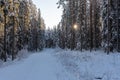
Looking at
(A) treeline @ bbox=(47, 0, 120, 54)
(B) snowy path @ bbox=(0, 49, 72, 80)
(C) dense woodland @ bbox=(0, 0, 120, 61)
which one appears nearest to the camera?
(B) snowy path @ bbox=(0, 49, 72, 80)

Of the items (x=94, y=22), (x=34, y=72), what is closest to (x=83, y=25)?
(x=94, y=22)

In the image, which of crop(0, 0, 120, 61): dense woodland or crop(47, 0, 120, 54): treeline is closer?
crop(0, 0, 120, 61): dense woodland

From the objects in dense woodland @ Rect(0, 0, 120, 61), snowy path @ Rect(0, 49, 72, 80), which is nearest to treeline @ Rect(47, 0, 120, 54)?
dense woodland @ Rect(0, 0, 120, 61)

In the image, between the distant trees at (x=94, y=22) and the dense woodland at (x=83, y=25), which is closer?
the dense woodland at (x=83, y=25)

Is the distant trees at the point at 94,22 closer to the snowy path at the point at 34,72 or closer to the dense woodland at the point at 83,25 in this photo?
the dense woodland at the point at 83,25

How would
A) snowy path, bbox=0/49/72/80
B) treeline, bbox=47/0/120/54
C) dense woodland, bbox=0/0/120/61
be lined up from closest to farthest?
snowy path, bbox=0/49/72/80
dense woodland, bbox=0/0/120/61
treeline, bbox=47/0/120/54

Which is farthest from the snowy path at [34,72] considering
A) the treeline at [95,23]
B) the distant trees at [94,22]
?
the distant trees at [94,22]

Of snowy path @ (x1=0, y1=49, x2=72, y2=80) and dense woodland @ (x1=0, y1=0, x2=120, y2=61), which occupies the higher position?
dense woodland @ (x1=0, y1=0, x2=120, y2=61)

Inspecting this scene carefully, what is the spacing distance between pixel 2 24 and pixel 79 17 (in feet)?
65.8

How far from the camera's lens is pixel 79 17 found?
2172 inches

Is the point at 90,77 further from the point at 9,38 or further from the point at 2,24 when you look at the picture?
the point at 9,38

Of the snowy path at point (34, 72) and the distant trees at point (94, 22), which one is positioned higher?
the distant trees at point (94, 22)

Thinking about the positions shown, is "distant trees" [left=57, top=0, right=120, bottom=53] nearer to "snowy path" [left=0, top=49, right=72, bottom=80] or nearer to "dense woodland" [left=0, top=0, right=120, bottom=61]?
"dense woodland" [left=0, top=0, right=120, bottom=61]

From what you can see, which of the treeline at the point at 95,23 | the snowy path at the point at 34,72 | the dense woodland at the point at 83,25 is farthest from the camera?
the treeline at the point at 95,23
